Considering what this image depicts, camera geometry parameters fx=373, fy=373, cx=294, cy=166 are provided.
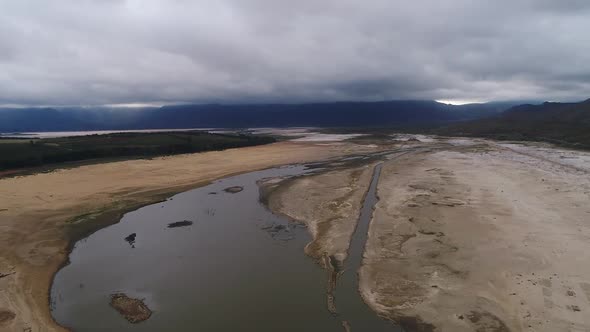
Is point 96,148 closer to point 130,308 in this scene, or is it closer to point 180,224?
point 180,224

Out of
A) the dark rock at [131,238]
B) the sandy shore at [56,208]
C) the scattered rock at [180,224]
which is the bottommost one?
the dark rock at [131,238]

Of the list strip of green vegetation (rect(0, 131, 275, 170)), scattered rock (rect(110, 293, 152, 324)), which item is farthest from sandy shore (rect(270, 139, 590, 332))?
strip of green vegetation (rect(0, 131, 275, 170))

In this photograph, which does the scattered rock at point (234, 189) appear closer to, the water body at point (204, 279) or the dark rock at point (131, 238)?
the water body at point (204, 279)

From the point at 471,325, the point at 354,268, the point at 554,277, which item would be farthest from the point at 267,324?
the point at 554,277

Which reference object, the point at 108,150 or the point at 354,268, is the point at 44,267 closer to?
the point at 354,268

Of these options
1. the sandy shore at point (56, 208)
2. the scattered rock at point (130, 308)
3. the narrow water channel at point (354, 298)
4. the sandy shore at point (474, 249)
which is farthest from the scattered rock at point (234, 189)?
the scattered rock at point (130, 308)

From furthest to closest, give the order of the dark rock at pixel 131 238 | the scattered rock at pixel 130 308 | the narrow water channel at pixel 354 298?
the dark rock at pixel 131 238
the scattered rock at pixel 130 308
the narrow water channel at pixel 354 298
